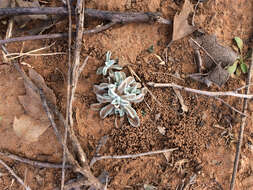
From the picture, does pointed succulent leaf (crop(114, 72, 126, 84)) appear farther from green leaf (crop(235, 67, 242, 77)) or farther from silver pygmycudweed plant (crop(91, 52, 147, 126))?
green leaf (crop(235, 67, 242, 77))

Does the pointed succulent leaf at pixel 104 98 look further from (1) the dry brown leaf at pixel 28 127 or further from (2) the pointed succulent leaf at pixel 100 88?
(1) the dry brown leaf at pixel 28 127

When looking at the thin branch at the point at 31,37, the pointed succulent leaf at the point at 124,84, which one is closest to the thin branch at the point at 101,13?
the thin branch at the point at 31,37

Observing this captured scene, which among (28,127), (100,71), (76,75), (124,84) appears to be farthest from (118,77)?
(28,127)

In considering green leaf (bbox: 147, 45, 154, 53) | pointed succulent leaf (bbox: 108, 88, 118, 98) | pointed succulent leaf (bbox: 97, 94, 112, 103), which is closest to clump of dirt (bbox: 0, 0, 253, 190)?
green leaf (bbox: 147, 45, 154, 53)

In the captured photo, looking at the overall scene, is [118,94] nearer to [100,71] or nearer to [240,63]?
[100,71]

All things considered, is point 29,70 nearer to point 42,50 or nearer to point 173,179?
point 42,50
